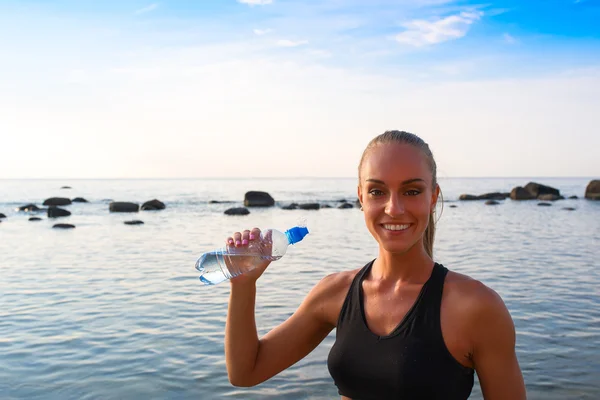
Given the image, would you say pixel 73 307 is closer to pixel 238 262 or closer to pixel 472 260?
pixel 238 262

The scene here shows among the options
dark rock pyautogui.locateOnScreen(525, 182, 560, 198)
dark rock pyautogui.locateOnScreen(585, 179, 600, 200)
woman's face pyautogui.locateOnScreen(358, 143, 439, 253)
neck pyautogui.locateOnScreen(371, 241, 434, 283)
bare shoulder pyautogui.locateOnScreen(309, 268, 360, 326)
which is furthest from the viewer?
dark rock pyautogui.locateOnScreen(525, 182, 560, 198)

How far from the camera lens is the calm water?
7.61 meters

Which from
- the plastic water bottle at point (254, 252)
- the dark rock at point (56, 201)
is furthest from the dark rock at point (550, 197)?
the plastic water bottle at point (254, 252)

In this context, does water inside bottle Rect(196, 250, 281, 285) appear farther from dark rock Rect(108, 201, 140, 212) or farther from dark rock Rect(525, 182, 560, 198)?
dark rock Rect(525, 182, 560, 198)

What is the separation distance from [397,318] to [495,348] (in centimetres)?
43

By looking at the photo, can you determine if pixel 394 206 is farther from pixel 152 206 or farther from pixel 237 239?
pixel 152 206

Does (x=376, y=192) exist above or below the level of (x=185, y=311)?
above

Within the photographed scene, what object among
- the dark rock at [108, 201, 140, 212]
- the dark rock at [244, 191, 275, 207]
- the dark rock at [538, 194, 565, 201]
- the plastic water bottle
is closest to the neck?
the plastic water bottle

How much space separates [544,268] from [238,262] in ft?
48.5

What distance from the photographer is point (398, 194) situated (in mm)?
2771

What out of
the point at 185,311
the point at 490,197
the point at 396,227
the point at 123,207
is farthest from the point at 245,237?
the point at 490,197

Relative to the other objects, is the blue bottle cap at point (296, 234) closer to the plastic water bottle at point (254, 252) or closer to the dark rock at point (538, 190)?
the plastic water bottle at point (254, 252)

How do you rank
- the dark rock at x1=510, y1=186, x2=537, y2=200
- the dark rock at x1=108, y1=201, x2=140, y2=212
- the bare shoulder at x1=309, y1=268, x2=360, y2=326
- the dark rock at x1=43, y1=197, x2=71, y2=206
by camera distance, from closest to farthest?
the bare shoulder at x1=309, y1=268, x2=360, y2=326, the dark rock at x1=108, y1=201, x2=140, y2=212, the dark rock at x1=43, y1=197, x2=71, y2=206, the dark rock at x1=510, y1=186, x2=537, y2=200

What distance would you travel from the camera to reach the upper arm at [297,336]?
3084 millimetres
